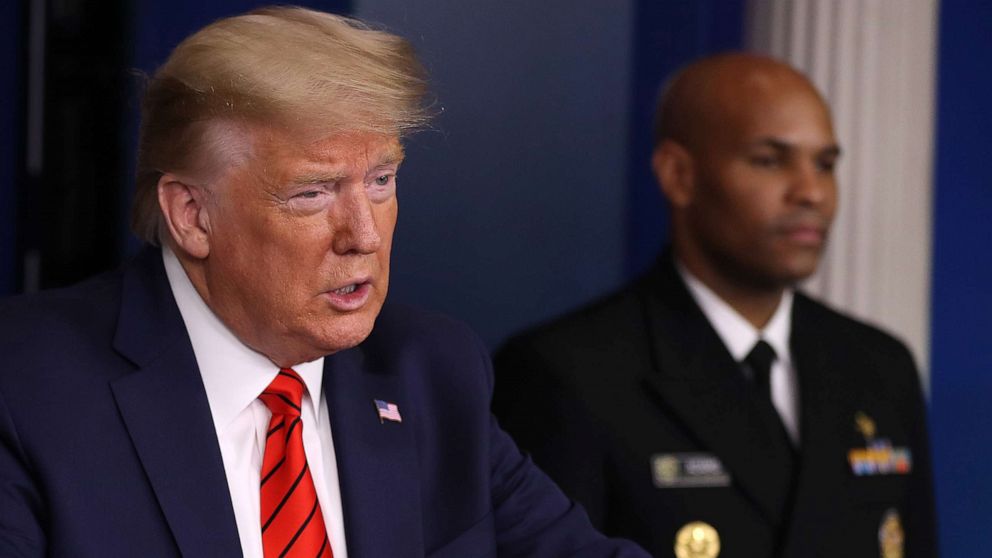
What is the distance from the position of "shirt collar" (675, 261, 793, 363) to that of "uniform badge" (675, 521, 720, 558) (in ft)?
1.10

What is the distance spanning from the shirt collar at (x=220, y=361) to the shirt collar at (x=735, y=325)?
1087 millimetres

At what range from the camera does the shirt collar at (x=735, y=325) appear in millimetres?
2592

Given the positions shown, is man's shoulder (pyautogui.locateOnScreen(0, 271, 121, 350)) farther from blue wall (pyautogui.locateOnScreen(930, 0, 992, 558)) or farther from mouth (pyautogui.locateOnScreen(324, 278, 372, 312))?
blue wall (pyautogui.locateOnScreen(930, 0, 992, 558))

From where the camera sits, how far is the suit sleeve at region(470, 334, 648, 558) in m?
1.83

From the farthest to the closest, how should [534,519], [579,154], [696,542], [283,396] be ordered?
[579,154], [696,542], [534,519], [283,396]

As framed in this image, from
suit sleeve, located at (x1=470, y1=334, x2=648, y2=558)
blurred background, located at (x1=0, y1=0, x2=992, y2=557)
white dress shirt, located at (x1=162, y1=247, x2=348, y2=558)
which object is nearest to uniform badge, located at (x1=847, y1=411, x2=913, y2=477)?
blurred background, located at (x1=0, y1=0, x2=992, y2=557)

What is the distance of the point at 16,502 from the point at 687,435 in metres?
1.27

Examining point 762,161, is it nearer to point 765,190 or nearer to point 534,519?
point 765,190

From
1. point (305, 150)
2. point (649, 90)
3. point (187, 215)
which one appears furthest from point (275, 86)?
point (649, 90)

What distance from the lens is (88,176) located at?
2617 mm

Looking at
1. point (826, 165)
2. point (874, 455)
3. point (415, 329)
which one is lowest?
point (874, 455)

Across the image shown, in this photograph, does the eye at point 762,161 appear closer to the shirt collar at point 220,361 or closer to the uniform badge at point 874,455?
the uniform badge at point 874,455

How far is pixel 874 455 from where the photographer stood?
103 inches

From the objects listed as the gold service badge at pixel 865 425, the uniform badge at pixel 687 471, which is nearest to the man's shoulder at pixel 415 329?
the uniform badge at pixel 687 471
